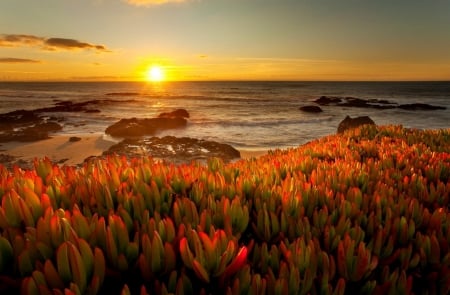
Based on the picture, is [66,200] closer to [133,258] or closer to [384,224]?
[133,258]

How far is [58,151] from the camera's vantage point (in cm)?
1620

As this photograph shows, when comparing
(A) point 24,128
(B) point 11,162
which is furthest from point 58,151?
(A) point 24,128

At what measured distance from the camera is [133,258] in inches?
62.4

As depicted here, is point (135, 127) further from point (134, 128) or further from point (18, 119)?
point (18, 119)

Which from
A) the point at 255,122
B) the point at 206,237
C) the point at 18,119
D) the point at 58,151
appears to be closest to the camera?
the point at 206,237

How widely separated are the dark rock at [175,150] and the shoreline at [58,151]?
3.07 feet

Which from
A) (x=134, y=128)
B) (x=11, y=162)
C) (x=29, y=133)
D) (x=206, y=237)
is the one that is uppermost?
(x=206, y=237)

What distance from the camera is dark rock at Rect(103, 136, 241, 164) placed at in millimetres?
14375

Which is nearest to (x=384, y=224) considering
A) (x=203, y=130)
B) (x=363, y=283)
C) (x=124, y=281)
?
(x=363, y=283)

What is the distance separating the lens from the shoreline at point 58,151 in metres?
14.9

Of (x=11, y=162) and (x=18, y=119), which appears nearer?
(x=11, y=162)

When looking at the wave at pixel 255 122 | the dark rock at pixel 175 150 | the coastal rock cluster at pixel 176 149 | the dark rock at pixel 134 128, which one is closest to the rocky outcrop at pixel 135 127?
the dark rock at pixel 134 128

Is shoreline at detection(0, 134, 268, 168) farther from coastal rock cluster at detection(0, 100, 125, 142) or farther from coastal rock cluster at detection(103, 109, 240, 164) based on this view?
coastal rock cluster at detection(0, 100, 125, 142)

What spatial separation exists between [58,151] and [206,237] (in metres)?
16.3
